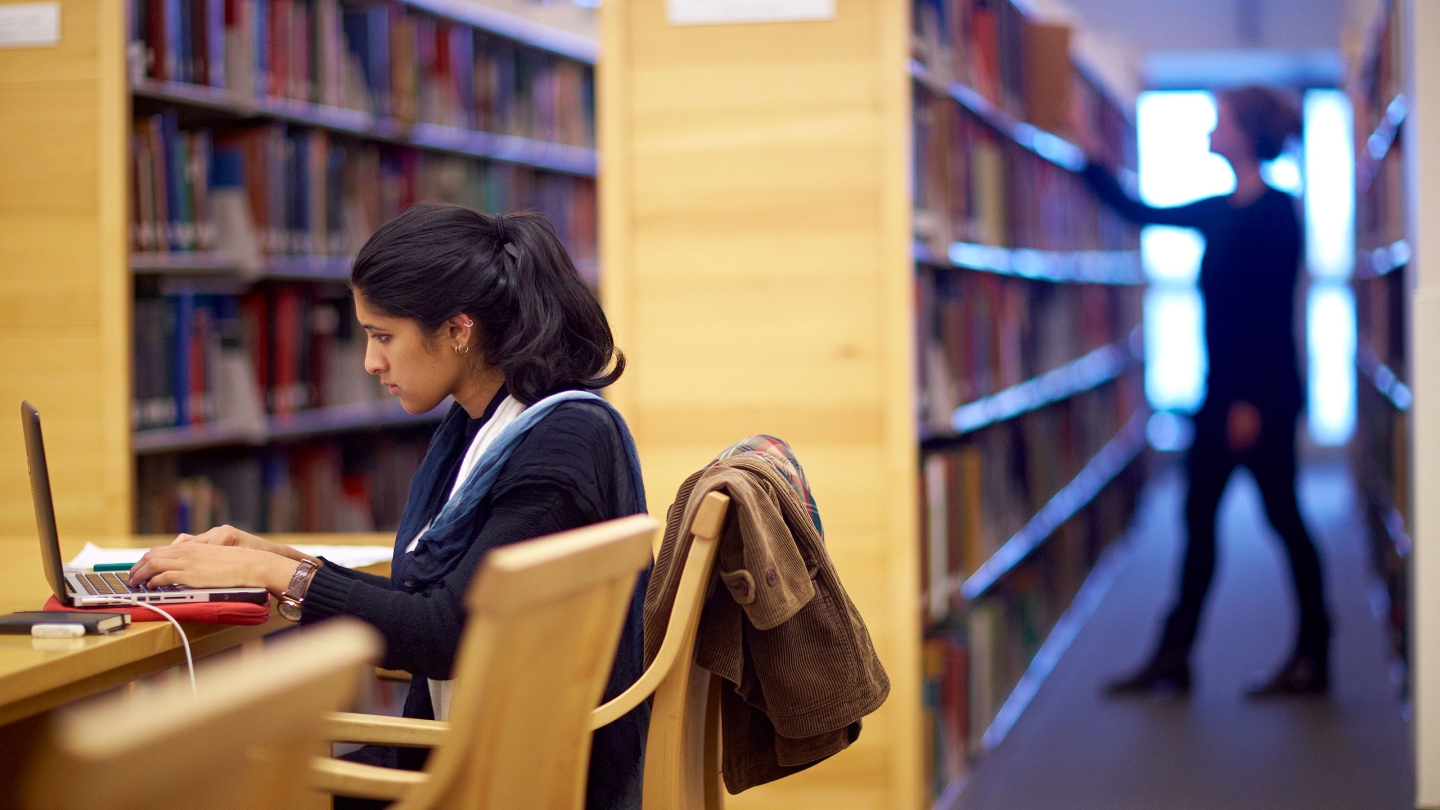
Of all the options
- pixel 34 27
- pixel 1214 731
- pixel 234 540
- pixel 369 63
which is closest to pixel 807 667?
pixel 234 540

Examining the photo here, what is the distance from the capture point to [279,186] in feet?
10.7

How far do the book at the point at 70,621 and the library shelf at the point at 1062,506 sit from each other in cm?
195

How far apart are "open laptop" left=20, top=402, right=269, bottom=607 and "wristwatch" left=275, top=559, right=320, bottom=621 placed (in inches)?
0.9

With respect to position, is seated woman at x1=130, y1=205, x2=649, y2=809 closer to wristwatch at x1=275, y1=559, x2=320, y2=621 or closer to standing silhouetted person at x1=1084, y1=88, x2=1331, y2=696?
wristwatch at x1=275, y1=559, x2=320, y2=621

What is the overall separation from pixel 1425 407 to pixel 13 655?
239cm

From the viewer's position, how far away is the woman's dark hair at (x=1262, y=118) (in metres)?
3.62

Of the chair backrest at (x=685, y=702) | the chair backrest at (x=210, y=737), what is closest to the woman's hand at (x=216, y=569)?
the chair backrest at (x=685, y=702)

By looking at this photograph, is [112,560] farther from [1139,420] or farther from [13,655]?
[1139,420]

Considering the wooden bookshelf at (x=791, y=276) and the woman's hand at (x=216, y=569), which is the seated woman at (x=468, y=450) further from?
the wooden bookshelf at (x=791, y=276)

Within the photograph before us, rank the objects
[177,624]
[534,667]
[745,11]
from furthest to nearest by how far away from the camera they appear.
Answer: [745,11] → [177,624] → [534,667]

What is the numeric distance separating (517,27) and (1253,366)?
249cm

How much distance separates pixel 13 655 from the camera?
1.20m

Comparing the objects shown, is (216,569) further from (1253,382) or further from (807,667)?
(1253,382)

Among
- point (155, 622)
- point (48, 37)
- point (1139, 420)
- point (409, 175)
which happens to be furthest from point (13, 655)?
point (1139, 420)
